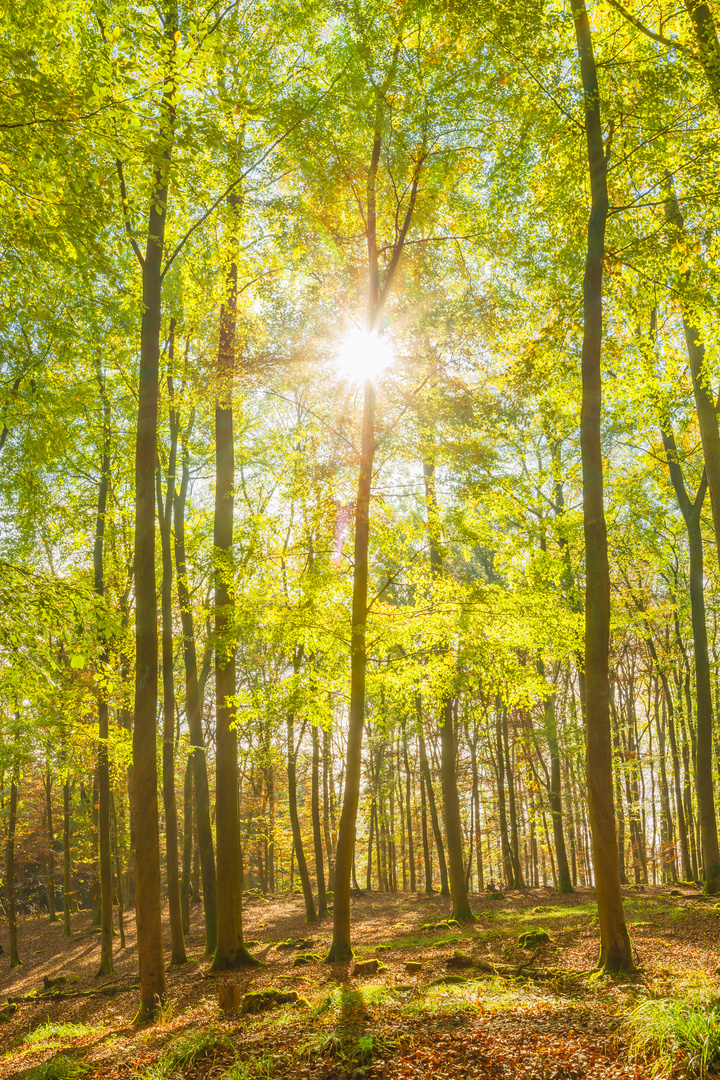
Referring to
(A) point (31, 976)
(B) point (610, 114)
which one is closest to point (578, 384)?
(B) point (610, 114)

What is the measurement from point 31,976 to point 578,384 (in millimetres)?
19377

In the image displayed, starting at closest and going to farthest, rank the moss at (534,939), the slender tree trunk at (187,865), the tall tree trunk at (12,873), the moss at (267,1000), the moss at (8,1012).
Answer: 1. the moss at (267,1000)
2. the moss at (534,939)
3. the moss at (8,1012)
4. the tall tree trunk at (12,873)
5. the slender tree trunk at (187,865)

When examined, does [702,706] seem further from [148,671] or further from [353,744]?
[148,671]

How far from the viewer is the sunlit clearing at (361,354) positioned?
9.91 metres

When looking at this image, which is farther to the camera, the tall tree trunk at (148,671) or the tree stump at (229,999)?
the tall tree trunk at (148,671)

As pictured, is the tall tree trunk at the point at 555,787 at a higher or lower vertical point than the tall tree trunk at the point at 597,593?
lower

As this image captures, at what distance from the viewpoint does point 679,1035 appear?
13.4 ft

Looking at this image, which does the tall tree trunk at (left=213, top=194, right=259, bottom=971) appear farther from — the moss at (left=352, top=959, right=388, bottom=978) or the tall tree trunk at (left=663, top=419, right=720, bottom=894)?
the tall tree trunk at (left=663, top=419, right=720, bottom=894)

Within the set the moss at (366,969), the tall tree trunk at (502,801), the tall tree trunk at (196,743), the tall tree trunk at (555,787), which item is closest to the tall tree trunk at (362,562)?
the moss at (366,969)

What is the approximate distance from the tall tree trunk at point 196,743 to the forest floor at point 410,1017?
98 centimetres

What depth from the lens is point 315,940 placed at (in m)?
12.7

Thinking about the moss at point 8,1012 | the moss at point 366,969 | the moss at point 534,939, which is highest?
the moss at point 366,969

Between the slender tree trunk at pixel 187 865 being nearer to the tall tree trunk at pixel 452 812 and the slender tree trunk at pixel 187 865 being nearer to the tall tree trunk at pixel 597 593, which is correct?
the tall tree trunk at pixel 452 812

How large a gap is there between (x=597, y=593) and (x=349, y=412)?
546cm
